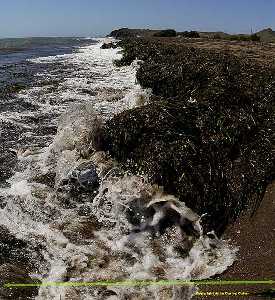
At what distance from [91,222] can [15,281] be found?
2.06m

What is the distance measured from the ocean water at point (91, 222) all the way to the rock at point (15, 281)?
130 millimetres

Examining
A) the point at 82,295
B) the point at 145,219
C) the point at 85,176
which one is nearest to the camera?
the point at 82,295

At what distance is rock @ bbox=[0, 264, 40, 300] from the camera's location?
5922 millimetres

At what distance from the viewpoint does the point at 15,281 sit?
6148 millimetres

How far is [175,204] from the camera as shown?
7957 millimetres

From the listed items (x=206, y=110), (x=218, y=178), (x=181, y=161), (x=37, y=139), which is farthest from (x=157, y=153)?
(x=37, y=139)

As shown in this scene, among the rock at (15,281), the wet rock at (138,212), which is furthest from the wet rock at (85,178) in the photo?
the rock at (15,281)

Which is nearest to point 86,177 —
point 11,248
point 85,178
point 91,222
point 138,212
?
point 85,178

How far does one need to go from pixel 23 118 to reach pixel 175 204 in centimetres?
879

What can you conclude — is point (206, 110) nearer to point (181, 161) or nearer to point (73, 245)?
point (181, 161)

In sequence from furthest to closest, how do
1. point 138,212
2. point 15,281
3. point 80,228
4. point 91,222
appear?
point 138,212 < point 91,222 < point 80,228 < point 15,281

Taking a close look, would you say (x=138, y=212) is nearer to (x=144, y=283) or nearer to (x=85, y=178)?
(x=85, y=178)

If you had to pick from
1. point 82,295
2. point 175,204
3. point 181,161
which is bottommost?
point 82,295

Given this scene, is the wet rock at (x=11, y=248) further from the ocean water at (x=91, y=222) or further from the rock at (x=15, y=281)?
the rock at (x=15, y=281)
